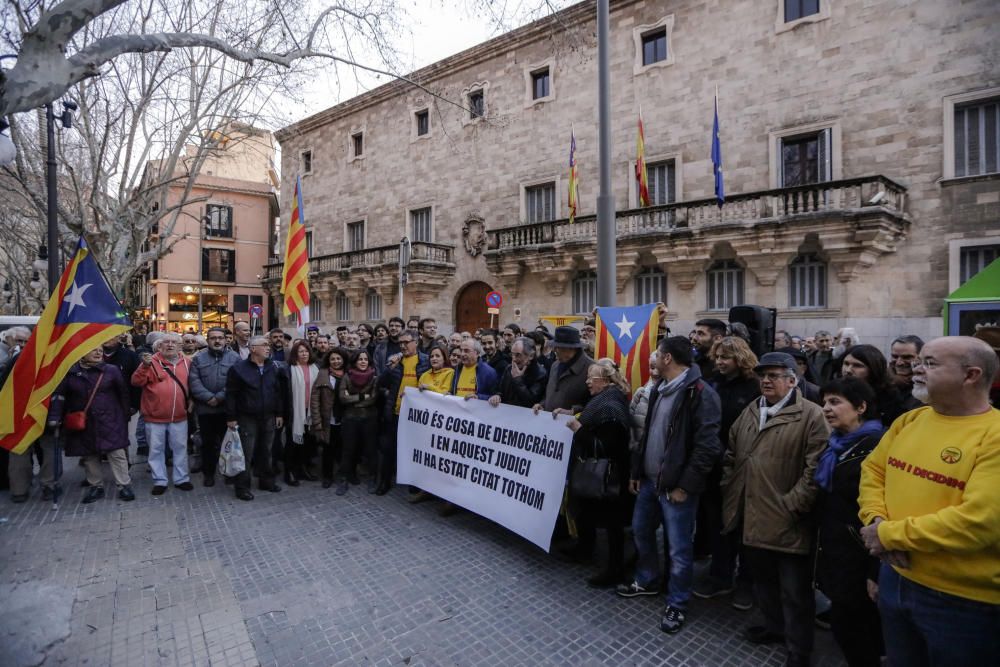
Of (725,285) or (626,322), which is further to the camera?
(725,285)

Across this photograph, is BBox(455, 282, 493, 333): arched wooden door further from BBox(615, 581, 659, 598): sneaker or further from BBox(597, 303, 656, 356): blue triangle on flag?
BBox(615, 581, 659, 598): sneaker

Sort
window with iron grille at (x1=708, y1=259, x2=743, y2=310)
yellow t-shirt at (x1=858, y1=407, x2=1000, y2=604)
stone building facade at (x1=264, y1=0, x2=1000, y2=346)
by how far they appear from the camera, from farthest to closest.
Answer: window with iron grille at (x1=708, y1=259, x2=743, y2=310)
stone building facade at (x1=264, y1=0, x2=1000, y2=346)
yellow t-shirt at (x1=858, y1=407, x2=1000, y2=604)

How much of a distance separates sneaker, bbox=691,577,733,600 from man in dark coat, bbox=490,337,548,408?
212cm

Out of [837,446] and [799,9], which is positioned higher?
[799,9]

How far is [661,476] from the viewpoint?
3506mm

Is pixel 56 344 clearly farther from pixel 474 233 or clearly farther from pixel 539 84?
pixel 539 84

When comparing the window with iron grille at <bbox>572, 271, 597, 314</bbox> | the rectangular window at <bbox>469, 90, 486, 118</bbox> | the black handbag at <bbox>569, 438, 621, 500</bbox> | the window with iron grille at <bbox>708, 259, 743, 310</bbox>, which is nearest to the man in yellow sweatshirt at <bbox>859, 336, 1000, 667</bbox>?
the black handbag at <bbox>569, 438, 621, 500</bbox>

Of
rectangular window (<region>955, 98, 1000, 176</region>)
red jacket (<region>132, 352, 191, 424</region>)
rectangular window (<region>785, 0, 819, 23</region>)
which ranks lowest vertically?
red jacket (<region>132, 352, 191, 424</region>)

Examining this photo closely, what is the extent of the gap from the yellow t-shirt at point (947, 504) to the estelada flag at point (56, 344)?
519 cm

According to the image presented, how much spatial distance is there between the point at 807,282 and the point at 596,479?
12.9m

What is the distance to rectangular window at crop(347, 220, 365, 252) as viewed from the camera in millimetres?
25375

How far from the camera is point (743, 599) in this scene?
3.77 metres

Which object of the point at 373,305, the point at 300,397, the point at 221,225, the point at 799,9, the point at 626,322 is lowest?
the point at 300,397

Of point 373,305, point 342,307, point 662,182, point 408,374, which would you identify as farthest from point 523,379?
point 342,307
